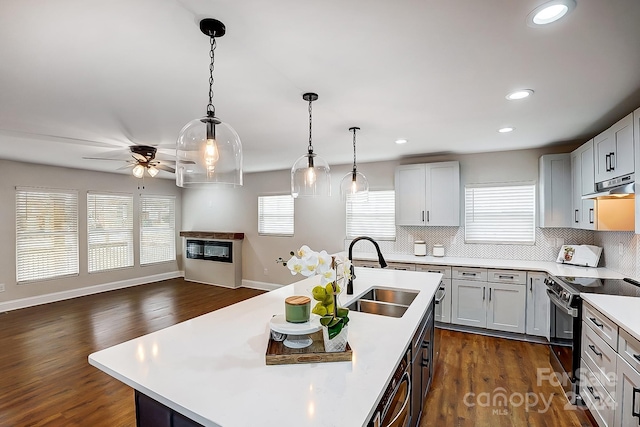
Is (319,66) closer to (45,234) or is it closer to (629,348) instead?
(629,348)

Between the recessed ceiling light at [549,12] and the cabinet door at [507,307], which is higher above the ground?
the recessed ceiling light at [549,12]

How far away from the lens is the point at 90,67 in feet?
6.47

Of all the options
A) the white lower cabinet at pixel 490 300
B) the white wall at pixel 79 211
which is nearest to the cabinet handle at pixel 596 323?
the white lower cabinet at pixel 490 300

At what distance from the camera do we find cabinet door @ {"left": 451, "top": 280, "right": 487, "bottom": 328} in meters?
3.93

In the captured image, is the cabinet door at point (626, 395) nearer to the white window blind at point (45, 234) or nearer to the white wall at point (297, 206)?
the white wall at point (297, 206)

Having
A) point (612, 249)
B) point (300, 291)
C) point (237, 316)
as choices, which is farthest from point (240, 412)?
point (612, 249)

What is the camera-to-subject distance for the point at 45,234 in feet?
18.0

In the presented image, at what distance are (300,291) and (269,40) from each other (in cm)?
185

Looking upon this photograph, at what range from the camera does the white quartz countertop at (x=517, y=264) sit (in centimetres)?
325

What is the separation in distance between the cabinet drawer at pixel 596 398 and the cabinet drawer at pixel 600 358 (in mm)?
48

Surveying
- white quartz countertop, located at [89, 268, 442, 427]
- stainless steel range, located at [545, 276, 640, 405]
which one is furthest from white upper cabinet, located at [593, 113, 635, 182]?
white quartz countertop, located at [89, 268, 442, 427]

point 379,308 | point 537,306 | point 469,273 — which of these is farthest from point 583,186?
point 379,308

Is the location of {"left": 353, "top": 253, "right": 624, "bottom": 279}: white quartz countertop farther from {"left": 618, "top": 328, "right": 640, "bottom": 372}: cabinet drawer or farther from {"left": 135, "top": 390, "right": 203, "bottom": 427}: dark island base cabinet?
{"left": 135, "top": 390, "right": 203, "bottom": 427}: dark island base cabinet

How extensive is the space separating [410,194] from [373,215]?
86cm
